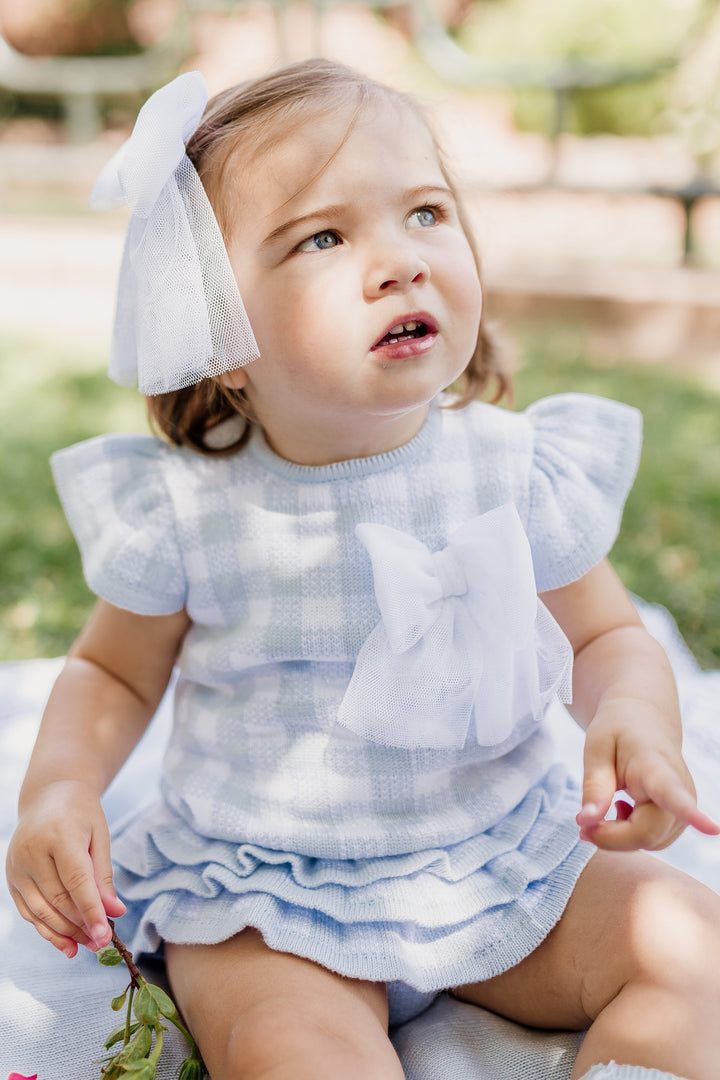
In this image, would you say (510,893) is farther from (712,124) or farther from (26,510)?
(712,124)

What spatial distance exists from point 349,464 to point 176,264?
1.07ft

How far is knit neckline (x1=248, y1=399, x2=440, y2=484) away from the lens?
1.43 meters

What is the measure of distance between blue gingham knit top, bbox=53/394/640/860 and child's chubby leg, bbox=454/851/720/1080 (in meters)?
0.17

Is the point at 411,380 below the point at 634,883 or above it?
above

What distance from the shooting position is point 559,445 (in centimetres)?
153

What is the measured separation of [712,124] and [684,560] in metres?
3.52

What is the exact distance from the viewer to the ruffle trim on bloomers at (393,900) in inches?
50.8

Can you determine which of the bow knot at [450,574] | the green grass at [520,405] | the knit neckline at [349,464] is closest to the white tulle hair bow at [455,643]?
the bow knot at [450,574]

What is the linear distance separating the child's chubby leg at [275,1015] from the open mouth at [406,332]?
71cm

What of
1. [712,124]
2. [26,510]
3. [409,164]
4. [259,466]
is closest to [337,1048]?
[259,466]

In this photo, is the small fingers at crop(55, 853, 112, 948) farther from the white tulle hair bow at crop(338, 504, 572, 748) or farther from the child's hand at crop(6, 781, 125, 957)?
the white tulle hair bow at crop(338, 504, 572, 748)

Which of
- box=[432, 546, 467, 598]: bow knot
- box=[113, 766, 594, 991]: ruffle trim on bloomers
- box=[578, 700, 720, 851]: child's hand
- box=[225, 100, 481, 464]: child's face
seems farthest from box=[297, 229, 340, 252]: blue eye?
box=[113, 766, 594, 991]: ruffle trim on bloomers

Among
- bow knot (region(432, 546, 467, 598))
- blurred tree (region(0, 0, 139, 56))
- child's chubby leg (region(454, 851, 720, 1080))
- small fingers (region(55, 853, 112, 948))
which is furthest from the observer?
blurred tree (region(0, 0, 139, 56))

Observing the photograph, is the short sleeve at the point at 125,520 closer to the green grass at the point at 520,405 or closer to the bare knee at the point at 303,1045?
the bare knee at the point at 303,1045
